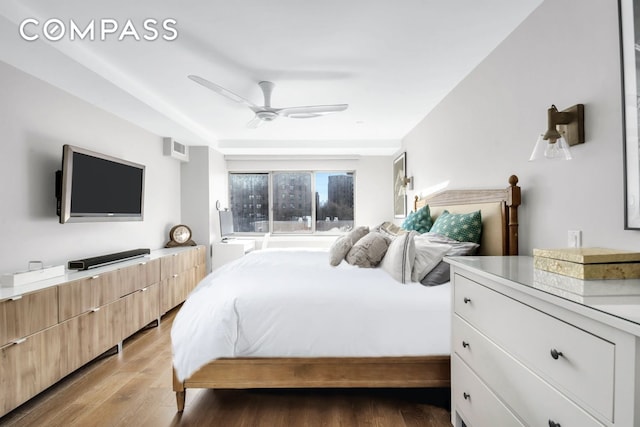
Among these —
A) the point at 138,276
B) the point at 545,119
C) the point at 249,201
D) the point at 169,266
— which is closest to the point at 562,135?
the point at 545,119

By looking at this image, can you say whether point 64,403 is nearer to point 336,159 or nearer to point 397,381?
point 397,381

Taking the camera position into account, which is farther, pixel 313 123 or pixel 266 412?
pixel 313 123

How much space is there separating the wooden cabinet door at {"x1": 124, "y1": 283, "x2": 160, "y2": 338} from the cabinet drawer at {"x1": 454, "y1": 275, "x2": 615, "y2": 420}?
2.93m

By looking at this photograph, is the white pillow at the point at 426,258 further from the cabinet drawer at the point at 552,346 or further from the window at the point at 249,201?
the window at the point at 249,201

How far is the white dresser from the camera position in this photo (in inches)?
29.8

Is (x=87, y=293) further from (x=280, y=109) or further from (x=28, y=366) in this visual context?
(x=280, y=109)

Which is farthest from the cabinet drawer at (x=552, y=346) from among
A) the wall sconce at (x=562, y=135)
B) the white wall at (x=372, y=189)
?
the white wall at (x=372, y=189)

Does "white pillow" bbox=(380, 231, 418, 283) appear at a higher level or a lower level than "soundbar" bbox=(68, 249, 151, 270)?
higher

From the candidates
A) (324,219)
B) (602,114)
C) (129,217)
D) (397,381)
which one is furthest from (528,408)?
(324,219)

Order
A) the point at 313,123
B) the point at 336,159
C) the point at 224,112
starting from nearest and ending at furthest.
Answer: the point at 224,112
the point at 313,123
the point at 336,159

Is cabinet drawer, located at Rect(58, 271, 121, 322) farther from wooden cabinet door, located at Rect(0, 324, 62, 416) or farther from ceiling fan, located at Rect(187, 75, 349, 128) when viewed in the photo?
ceiling fan, located at Rect(187, 75, 349, 128)

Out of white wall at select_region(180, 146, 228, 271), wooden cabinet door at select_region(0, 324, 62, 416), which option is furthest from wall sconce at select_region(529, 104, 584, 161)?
white wall at select_region(180, 146, 228, 271)

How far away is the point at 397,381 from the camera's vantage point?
1841 millimetres

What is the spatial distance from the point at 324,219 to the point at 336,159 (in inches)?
47.5
